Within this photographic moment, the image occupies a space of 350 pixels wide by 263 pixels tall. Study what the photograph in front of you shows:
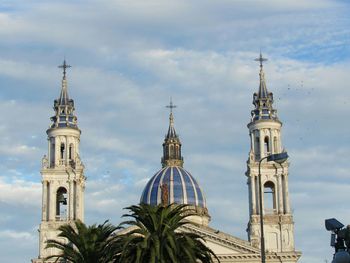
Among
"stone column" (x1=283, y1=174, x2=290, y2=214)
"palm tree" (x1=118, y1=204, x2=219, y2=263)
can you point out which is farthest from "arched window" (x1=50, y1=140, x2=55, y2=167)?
"palm tree" (x1=118, y1=204, x2=219, y2=263)

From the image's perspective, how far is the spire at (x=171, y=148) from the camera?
12056 cm

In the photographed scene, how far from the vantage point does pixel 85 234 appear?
5959 centimetres

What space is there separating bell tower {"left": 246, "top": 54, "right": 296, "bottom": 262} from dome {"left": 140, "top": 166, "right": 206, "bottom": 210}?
13008 millimetres

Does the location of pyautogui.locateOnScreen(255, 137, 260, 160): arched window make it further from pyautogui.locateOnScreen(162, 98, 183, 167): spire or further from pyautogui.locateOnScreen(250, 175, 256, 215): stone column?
pyautogui.locateOnScreen(162, 98, 183, 167): spire

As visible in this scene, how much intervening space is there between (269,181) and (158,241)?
46749 millimetres

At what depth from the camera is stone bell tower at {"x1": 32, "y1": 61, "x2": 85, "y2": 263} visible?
97688 mm

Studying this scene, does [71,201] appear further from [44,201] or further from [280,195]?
[280,195]

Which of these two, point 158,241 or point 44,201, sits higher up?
point 44,201

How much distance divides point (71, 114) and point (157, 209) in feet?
165

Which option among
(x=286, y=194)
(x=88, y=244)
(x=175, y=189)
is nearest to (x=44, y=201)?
(x=175, y=189)

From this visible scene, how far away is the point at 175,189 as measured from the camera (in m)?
112

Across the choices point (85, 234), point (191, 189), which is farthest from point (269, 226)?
point (85, 234)

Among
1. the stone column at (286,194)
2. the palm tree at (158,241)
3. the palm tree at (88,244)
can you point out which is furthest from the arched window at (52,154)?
the palm tree at (158,241)

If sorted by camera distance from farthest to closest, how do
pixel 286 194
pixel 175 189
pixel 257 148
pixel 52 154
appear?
pixel 175 189 → pixel 52 154 → pixel 257 148 → pixel 286 194
